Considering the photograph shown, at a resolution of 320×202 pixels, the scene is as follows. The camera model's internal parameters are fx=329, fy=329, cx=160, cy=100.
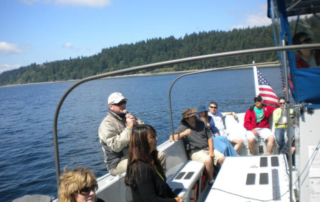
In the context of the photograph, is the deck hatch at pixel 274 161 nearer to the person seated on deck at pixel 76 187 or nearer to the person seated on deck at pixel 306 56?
the person seated on deck at pixel 306 56

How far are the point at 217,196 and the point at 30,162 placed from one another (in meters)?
11.1

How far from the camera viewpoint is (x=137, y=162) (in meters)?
2.99

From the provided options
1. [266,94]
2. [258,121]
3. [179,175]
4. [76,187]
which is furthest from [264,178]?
[266,94]

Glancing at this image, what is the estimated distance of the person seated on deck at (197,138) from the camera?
17.6ft

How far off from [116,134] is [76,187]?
1.60 meters

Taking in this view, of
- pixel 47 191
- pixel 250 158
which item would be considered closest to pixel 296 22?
pixel 250 158

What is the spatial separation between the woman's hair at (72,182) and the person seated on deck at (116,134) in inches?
52.6

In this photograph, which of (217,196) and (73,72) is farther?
(73,72)

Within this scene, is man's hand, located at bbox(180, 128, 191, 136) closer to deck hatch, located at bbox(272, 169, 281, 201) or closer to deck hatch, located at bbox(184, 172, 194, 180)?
deck hatch, located at bbox(184, 172, 194, 180)

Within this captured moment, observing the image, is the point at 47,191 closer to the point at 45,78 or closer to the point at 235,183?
the point at 235,183

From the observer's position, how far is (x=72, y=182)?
233 centimetres

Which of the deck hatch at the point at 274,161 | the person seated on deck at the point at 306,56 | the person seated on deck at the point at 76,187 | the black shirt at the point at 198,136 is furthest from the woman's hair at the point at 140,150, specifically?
the black shirt at the point at 198,136

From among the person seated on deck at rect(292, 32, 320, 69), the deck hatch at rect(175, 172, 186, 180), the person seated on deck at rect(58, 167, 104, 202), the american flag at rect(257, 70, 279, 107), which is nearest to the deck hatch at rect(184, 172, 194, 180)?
the deck hatch at rect(175, 172, 186, 180)

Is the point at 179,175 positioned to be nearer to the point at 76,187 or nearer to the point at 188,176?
the point at 188,176
